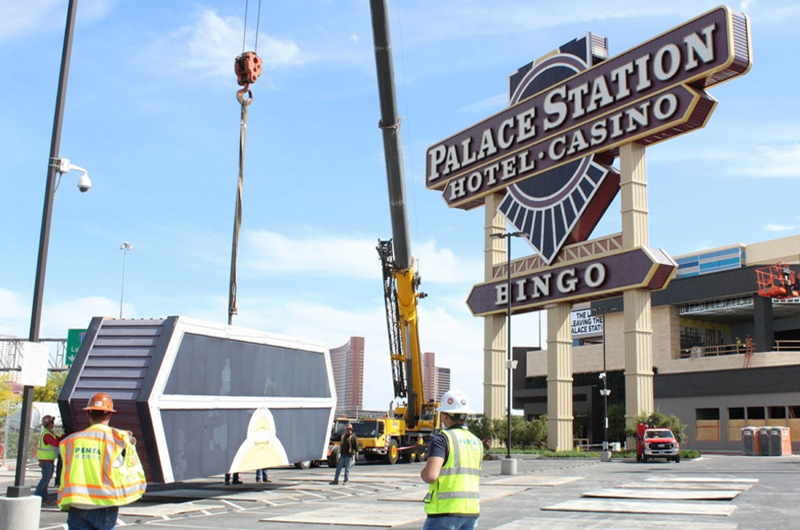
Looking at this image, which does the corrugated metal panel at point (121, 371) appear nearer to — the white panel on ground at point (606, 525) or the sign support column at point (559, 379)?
the white panel on ground at point (606, 525)

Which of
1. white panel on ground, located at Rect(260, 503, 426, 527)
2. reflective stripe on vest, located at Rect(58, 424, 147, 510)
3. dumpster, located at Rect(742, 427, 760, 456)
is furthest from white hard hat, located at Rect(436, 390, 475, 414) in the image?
dumpster, located at Rect(742, 427, 760, 456)

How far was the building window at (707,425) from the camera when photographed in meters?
57.3

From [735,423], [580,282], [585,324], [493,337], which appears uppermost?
[585,324]

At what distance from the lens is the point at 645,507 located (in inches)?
Result: 589

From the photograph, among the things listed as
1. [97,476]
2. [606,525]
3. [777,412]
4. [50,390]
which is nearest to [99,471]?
[97,476]

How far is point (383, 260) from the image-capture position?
121ft

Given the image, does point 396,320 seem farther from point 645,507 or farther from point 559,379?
point 645,507

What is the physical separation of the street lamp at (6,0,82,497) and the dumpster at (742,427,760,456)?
4316 centimetres

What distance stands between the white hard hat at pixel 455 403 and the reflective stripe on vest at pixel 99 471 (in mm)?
2680

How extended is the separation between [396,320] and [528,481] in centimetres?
1539

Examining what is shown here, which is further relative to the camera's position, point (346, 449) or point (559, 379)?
point (559, 379)

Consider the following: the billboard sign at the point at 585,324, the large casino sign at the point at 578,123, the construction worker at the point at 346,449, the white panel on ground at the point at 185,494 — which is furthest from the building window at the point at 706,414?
the white panel on ground at the point at 185,494

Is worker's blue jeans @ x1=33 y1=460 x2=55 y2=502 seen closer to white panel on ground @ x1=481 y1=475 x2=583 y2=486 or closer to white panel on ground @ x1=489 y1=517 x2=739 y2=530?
white panel on ground @ x1=489 y1=517 x2=739 y2=530

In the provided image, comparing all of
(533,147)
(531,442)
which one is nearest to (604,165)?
(533,147)
